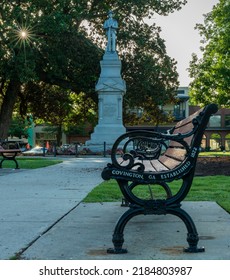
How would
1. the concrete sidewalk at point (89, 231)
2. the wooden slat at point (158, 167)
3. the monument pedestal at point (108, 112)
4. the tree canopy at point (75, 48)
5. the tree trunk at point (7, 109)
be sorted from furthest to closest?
the tree trunk at point (7, 109)
the monument pedestal at point (108, 112)
the tree canopy at point (75, 48)
the wooden slat at point (158, 167)
the concrete sidewalk at point (89, 231)

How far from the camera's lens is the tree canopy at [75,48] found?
3133 centimetres

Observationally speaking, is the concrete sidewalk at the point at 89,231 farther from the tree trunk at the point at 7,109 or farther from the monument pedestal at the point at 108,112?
the tree trunk at the point at 7,109

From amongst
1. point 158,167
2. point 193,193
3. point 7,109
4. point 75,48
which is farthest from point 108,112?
point 158,167

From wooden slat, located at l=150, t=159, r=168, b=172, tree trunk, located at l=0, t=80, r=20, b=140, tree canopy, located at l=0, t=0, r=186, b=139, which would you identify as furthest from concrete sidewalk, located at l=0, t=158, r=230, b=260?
tree trunk, located at l=0, t=80, r=20, b=140

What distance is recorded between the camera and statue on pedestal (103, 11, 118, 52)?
1372 inches

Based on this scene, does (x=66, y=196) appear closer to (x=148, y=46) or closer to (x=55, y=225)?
(x=55, y=225)

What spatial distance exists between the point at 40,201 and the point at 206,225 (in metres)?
3.29

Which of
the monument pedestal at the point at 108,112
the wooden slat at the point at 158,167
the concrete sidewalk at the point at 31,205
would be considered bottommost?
the concrete sidewalk at the point at 31,205

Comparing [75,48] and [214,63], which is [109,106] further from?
[214,63]

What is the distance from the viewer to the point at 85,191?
10031mm

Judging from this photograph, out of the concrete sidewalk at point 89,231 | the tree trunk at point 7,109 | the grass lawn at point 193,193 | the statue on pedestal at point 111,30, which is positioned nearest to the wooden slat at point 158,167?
the concrete sidewalk at point 89,231

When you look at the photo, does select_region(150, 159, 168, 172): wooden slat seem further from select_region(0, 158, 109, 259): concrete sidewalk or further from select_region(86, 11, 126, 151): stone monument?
→ select_region(86, 11, 126, 151): stone monument

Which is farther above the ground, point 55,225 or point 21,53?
point 21,53

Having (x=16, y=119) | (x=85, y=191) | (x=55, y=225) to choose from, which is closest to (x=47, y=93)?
(x=85, y=191)
